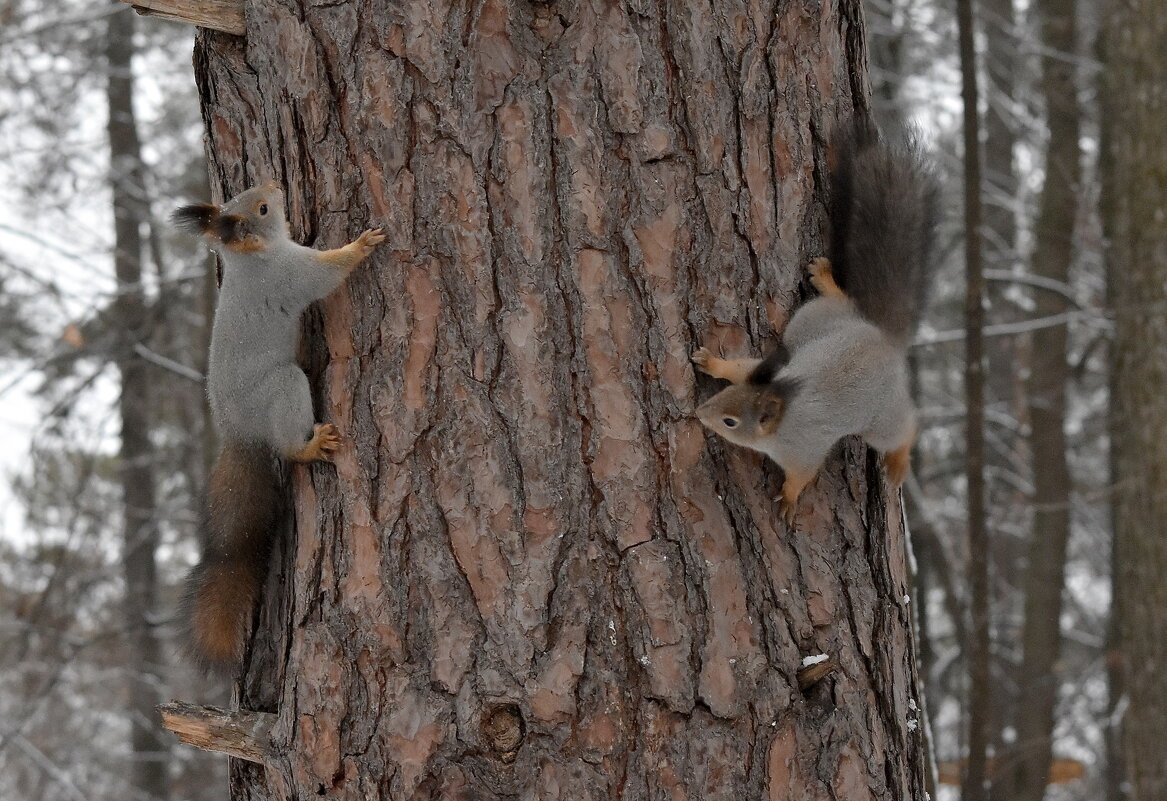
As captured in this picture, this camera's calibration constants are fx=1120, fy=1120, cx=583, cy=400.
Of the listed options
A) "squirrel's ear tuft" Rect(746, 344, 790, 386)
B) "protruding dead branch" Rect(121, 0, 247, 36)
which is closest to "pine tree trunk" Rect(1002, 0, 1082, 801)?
"squirrel's ear tuft" Rect(746, 344, 790, 386)

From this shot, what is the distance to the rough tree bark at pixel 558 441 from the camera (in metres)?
1.88

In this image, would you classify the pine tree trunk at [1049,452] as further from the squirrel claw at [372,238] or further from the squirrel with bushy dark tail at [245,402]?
the squirrel claw at [372,238]

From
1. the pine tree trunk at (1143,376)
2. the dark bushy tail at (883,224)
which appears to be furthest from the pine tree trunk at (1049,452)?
the dark bushy tail at (883,224)

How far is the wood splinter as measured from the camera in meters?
2.08

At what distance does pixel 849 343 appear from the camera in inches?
87.7

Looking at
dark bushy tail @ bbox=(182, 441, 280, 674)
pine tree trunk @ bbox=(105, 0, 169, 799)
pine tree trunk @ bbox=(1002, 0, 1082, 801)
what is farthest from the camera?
pine tree trunk @ bbox=(1002, 0, 1082, 801)

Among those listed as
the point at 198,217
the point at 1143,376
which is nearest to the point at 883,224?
the point at 198,217

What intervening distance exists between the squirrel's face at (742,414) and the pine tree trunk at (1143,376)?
12.3 ft

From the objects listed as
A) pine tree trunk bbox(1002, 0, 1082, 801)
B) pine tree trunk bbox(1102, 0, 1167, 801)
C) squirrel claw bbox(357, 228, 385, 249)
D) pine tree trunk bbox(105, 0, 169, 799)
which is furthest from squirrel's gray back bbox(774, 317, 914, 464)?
pine tree trunk bbox(1002, 0, 1082, 801)

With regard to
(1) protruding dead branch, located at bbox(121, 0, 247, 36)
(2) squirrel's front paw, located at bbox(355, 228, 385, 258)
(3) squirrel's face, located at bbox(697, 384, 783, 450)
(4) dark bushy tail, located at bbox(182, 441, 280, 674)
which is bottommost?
(4) dark bushy tail, located at bbox(182, 441, 280, 674)

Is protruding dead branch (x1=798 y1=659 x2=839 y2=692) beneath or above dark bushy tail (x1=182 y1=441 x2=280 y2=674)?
beneath

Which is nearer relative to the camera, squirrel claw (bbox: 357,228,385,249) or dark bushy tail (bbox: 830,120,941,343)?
squirrel claw (bbox: 357,228,385,249)

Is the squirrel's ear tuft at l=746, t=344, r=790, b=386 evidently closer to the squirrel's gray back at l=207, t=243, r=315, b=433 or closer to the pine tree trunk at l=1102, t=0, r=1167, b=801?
the squirrel's gray back at l=207, t=243, r=315, b=433

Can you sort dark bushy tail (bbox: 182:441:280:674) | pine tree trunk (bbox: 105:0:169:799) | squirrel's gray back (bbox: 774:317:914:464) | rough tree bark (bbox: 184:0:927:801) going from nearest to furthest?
rough tree bark (bbox: 184:0:927:801) < squirrel's gray back (bbox: 774:317:914:464) < dark bushy tail (bbox: 182:441:280:674) < pine tree trunk (bbox: 105:0:169:799)
